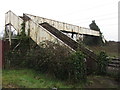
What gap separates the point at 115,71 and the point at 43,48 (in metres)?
4.11

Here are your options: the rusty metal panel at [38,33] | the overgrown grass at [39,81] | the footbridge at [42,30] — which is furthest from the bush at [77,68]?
the rusty metal panel at [38,33]

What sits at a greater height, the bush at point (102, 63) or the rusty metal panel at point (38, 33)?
the rusty metal panel at point (38, 33)

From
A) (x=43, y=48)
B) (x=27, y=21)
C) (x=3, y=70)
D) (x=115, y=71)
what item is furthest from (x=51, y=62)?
(x=27, y=21)

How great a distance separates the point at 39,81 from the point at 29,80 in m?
0.47

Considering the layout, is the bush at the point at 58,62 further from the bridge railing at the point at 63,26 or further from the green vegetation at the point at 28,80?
the bridge railing at the point at 63,26

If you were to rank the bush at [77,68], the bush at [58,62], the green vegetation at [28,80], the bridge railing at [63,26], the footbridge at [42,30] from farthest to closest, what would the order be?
the bridge railing at [63,26], the footbridge at [42,30], the bush at [58,62], the bush at [77,68], the green vegetation at [28,80]

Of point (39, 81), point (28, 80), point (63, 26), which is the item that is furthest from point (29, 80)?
point (63, 26)

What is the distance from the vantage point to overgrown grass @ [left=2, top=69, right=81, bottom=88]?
8.80 metres

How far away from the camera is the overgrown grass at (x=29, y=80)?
8.80 metres

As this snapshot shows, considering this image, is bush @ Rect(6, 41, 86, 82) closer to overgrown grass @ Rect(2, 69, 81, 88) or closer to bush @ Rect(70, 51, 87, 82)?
bush @ Rect(70, 51, 87, 82)

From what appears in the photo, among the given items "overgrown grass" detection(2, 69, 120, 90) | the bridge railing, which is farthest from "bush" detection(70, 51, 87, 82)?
the bridge railing

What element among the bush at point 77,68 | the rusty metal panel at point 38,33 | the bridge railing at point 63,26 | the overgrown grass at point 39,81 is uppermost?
the bridge railing at point 63,26

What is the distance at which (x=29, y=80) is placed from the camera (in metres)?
9.53

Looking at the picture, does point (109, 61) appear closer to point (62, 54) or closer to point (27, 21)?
point (62, 54)
